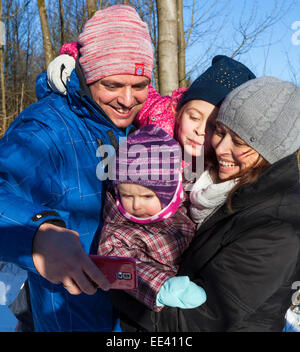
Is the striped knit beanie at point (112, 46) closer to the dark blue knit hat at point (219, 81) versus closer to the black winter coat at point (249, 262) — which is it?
the dark blue knit hat at point (219, 81)

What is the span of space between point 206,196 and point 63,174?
673mm

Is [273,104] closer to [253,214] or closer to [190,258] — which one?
[253,214]

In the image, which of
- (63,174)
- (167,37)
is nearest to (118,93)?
(63,174)

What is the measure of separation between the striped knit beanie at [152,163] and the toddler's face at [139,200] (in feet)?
0.08

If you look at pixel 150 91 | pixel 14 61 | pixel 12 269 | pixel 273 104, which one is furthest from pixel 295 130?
pixel 14 61

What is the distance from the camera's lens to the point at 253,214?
4.32ft

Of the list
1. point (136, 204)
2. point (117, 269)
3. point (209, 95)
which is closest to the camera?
→ point (117, 269)

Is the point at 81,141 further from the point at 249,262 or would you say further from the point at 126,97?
the point at 249,262

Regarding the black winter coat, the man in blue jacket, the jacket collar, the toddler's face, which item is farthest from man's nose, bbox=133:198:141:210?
the jacket collar

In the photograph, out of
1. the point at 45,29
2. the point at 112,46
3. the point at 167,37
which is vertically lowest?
the point at 112,46

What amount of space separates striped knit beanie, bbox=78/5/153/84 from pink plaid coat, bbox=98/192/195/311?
64 centimetres

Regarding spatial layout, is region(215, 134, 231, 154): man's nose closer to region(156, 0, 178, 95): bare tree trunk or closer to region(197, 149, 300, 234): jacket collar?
region(197, 149, 300, 234): jacket collar

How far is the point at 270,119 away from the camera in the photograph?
1.41 m

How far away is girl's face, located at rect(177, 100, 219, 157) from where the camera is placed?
1.77 metres
